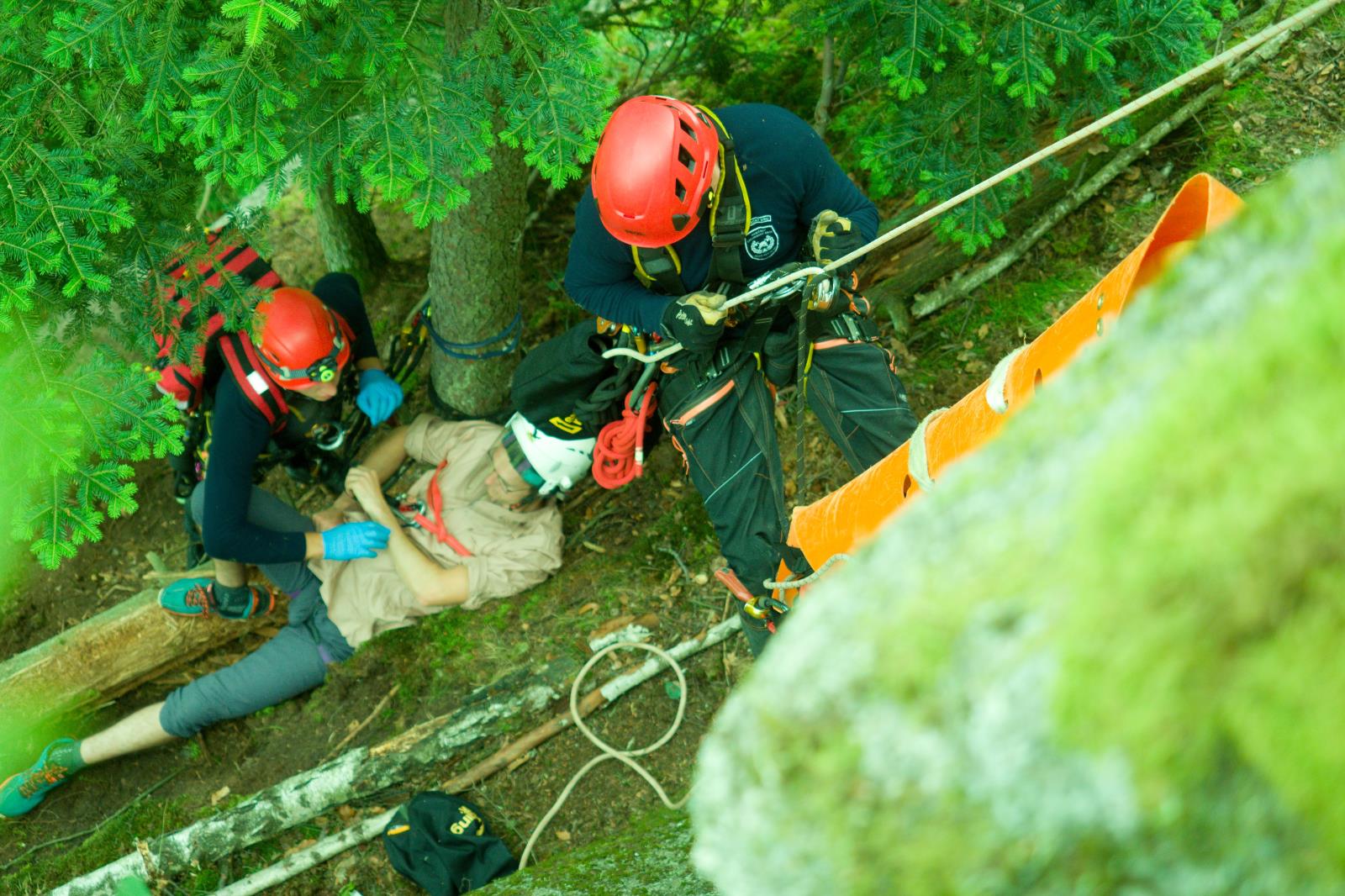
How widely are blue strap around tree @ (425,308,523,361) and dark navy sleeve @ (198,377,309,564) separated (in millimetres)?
1110

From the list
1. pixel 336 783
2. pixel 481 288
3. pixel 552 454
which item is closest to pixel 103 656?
pixel 336 783

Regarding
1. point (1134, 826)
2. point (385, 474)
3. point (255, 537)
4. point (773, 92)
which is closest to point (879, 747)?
point (1134, 826)

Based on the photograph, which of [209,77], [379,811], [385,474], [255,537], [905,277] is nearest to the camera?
[209,77]

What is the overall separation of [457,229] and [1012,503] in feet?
13.8

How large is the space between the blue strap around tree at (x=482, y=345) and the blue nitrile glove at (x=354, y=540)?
3.66 ft

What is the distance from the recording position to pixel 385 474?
5.34m

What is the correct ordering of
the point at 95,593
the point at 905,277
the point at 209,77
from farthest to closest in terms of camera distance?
the point at 95,593
the point at 905,277
the point at 209,77

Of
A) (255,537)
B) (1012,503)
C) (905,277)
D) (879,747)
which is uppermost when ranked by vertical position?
(1012,503)

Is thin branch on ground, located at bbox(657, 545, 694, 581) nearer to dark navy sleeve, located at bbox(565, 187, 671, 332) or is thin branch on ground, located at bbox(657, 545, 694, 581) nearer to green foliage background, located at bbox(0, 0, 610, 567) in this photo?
dark navy sleeve, located at bbox(565, 187, 671, 332)

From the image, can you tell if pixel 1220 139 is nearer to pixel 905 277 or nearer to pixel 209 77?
pixel 905 277

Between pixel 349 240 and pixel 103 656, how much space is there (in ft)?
10.3

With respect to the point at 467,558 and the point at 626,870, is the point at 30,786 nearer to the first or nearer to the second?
the point at 467,558

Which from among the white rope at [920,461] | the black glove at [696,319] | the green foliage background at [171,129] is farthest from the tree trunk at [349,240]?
the white rope at [920,461]

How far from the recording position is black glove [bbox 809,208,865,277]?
355cm
